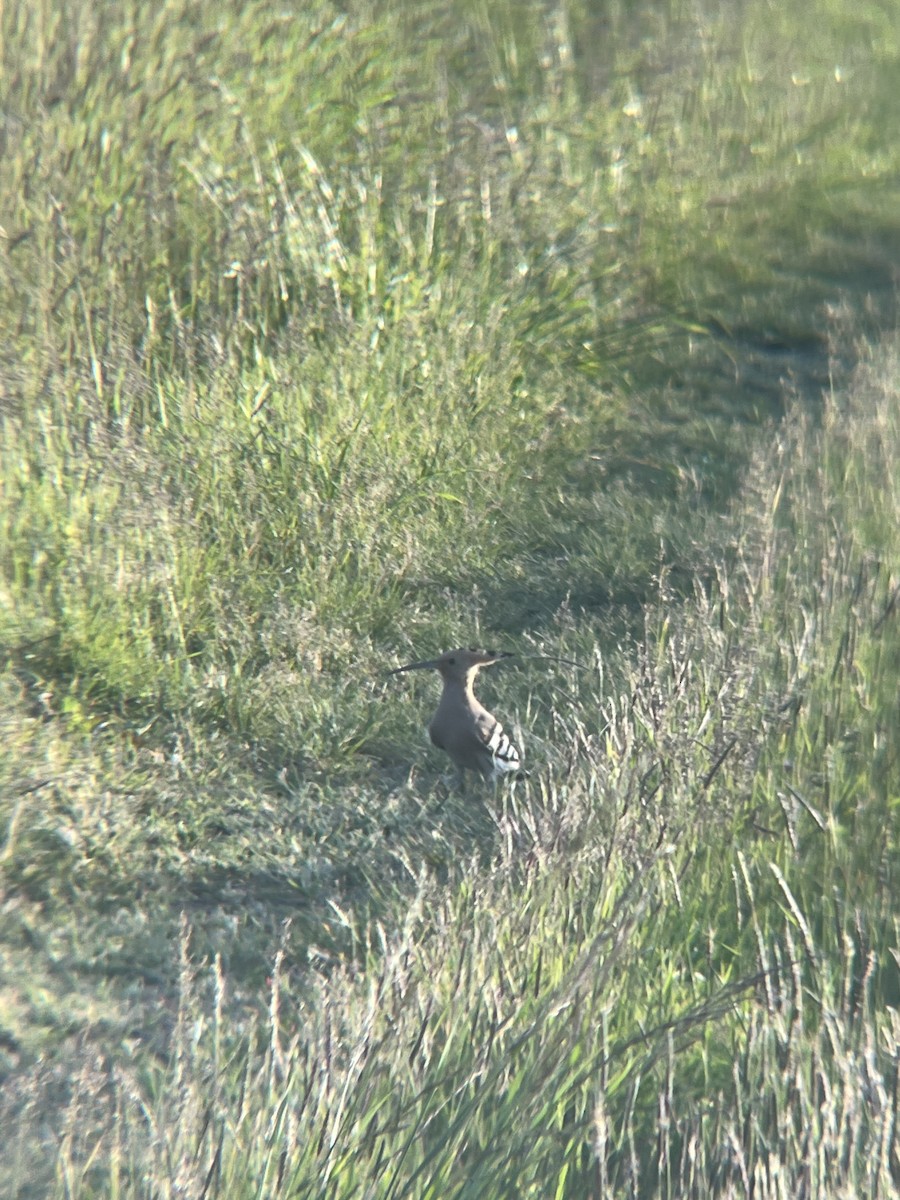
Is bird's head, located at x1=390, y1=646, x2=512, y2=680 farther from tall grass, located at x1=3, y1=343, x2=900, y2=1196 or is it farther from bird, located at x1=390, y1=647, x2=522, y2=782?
tall grass, located at x1=3, y1=343, x2=900, y2=1196

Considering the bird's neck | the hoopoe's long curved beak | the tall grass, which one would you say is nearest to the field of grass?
the tall grass

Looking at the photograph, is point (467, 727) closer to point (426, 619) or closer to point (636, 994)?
point (426, 619)

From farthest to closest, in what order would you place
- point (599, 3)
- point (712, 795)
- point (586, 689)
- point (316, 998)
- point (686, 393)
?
1. point (599, 3)
2. point (686, 393)
3. point (586, 689)
4. point (712, 795)
5. point (316, 998)

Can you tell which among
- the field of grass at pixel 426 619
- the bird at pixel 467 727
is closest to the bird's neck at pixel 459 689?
the bird at pixel 467 727

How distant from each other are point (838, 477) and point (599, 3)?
14.7 feet

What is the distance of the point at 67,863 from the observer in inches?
129

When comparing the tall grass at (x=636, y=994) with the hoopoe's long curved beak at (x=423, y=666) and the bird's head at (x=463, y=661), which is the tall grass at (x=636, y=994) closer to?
the bird's head at (x=463, y=661)

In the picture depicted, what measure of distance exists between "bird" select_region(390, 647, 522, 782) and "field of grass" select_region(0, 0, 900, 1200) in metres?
0.13

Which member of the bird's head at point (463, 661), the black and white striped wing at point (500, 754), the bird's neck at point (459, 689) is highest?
the bird's head at point (463, 661)

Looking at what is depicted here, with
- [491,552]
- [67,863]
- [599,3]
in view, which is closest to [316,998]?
[67,863]

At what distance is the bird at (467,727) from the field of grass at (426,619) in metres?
0.13

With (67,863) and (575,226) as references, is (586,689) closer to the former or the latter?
(67,863)

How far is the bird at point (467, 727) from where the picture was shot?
3.63 meters

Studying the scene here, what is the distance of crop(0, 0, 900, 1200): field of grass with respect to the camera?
7.54 feet
